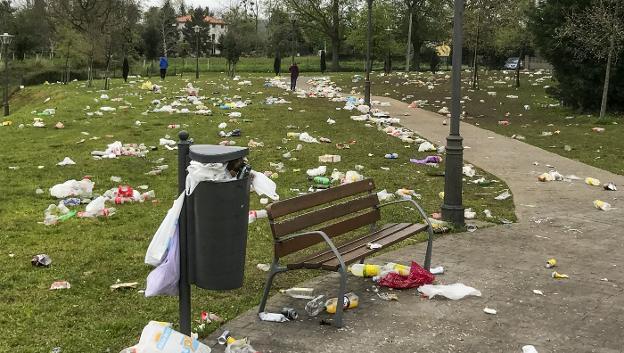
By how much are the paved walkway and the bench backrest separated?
0.49 meters

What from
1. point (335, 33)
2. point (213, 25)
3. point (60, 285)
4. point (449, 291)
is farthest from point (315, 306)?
point (213, 25)

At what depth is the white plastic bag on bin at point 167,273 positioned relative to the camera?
375 centimetres

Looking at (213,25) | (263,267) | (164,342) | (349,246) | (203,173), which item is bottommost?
(263,267)

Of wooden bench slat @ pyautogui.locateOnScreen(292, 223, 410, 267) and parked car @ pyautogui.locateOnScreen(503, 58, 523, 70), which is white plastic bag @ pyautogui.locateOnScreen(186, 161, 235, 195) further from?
parked car @ pyautogui.locateOnScreen(503, 58, 523, 70)

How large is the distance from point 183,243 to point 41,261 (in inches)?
99.6

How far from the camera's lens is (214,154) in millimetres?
3568

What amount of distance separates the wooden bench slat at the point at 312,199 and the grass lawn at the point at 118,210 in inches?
31.2

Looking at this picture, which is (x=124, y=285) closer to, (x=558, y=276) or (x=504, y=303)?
(x=504, y=303)

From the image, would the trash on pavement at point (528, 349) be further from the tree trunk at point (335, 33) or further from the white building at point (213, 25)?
the white building at point (213, 25)

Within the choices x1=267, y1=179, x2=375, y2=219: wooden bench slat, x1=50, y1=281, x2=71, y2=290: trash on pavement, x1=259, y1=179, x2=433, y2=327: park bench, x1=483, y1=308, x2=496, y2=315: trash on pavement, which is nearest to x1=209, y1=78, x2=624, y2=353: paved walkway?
x1=483, y1=308, x2=496, y2=315: trash on pavement

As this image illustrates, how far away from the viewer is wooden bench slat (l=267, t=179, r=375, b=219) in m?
4.54

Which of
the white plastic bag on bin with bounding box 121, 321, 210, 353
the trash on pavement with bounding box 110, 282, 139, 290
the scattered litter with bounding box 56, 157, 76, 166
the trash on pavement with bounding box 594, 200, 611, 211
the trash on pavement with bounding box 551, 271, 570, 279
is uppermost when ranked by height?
the white plastic bag on bin with bounding box 121, 321, 210, 353

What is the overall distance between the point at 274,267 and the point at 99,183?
18.3ft

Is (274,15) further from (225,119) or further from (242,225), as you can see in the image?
(242,225)
